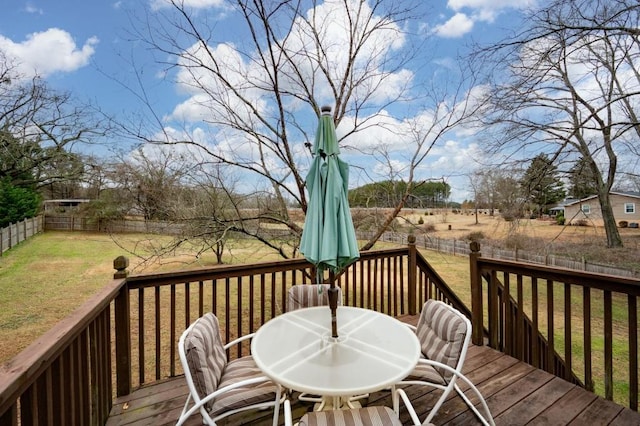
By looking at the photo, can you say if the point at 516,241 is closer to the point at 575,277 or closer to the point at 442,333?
the point at 575,277

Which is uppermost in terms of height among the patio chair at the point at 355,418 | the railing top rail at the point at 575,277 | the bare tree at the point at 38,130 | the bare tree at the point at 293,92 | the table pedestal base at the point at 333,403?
the bare tree at the point at 38,130

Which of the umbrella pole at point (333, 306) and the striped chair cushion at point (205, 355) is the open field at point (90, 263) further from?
the umbrella pole at point (333, 306)

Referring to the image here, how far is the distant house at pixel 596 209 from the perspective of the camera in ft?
25.9

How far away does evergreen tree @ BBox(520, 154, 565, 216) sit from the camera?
23.1ft

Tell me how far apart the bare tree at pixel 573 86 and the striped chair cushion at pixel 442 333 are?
5.58 metres

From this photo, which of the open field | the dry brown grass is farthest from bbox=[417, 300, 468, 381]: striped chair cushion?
the dry brown grass

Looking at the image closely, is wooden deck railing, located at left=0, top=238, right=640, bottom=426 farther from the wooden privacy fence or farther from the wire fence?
the wooden privacy fence

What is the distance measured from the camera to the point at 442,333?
214 cm

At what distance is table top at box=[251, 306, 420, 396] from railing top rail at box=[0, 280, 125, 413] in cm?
93

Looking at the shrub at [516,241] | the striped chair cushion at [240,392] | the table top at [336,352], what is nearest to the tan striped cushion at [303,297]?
the table top at [336,352]

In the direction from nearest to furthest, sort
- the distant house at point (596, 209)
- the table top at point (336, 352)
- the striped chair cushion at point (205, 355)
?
the table top at point (336, 352) → the striped chair cushion at point (205, 355) → the distant house at point (596, 209)

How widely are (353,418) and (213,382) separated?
90cm

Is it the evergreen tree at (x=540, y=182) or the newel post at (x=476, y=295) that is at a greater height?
the evergreen tree at (x=540, y=182)

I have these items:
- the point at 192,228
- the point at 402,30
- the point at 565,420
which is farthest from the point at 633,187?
the point at 192,228
